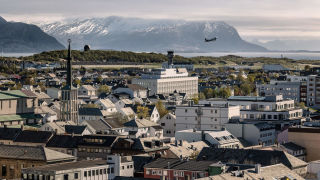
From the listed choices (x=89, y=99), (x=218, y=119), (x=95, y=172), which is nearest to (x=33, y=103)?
(x=218, y=119)

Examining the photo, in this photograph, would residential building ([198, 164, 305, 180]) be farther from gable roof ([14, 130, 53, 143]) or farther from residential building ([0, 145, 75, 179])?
gable roof ([14, 130, 53, 143])

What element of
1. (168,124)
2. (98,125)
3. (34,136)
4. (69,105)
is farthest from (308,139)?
(69,105)

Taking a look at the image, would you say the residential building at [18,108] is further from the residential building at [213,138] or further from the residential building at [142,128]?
the residential building at [213,138]

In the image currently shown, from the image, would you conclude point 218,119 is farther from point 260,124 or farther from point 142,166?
point 142,166

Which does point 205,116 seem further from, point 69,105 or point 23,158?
point 23,158

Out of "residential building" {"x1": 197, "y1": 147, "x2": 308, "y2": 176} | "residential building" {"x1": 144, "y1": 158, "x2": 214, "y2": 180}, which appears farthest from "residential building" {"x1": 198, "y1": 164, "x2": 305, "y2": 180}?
"residential building" {"x1": 197, "y1": 147, "x2": 308, "y2": 176}

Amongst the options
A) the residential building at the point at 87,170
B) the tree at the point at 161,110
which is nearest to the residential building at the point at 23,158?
the residential building at the point at 87,170
